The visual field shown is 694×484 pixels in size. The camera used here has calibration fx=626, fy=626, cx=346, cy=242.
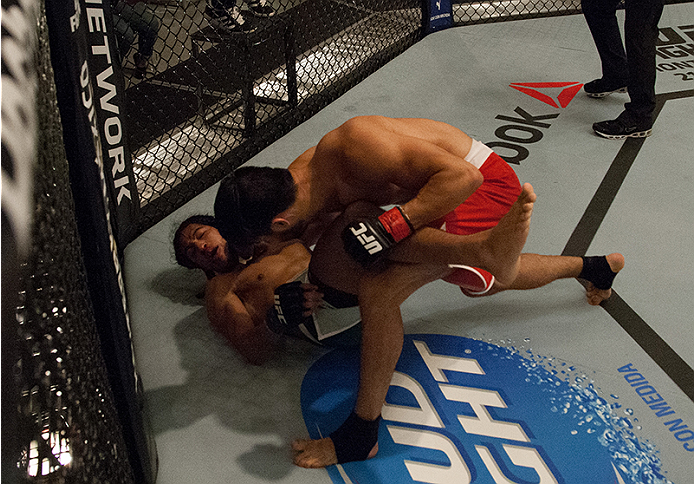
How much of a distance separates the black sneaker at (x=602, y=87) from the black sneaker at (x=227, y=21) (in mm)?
1852

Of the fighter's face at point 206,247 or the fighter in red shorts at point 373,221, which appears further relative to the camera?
the fighter's face at point 206,247

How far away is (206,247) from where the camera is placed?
6.57 ft

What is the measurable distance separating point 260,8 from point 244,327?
2.15 m

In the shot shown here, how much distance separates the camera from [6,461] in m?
0.54

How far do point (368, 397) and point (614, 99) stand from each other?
2.67 meters

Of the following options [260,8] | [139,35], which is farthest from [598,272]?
[139,35]

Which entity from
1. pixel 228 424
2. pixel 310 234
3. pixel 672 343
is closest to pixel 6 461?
pixel 228 424

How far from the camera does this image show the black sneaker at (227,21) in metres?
2.86

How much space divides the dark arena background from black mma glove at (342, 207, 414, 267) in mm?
541

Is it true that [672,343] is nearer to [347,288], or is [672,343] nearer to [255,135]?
[347,288]

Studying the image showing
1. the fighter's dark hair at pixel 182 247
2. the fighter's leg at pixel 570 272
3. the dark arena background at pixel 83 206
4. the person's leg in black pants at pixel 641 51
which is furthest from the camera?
the person's leg in black pants at pixel 641 51

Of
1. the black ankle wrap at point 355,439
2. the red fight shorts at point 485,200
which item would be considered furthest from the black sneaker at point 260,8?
the black ankle wrap at point 355,439

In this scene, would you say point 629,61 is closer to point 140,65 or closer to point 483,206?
point 483,206

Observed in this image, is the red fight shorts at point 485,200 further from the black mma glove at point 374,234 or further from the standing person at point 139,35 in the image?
the standing person at point 139,35
